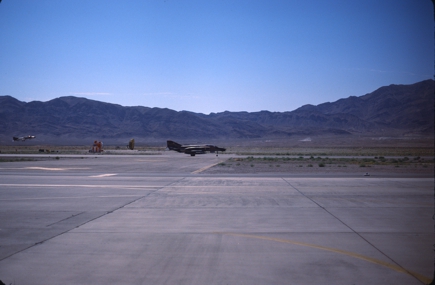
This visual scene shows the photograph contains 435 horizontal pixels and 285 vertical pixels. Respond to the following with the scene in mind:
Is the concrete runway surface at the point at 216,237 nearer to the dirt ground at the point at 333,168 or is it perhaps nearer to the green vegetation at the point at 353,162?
the dirt ground at the point at 333,168

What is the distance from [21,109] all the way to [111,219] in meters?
204

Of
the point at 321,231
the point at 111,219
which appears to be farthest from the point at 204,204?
the point at 321,231

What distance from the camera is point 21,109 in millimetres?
189625

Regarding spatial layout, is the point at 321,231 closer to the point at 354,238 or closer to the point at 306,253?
the point at 354,238

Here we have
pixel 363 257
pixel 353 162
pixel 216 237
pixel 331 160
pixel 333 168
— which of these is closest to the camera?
pixel 363 257

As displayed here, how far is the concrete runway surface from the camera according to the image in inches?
264

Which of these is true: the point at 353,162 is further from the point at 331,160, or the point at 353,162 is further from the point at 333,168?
the point at 333,168

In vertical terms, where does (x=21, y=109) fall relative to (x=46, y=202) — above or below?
above

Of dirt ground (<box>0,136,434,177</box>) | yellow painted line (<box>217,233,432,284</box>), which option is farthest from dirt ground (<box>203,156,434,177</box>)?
yellow painted line (<box>217,233,432,284</box>)

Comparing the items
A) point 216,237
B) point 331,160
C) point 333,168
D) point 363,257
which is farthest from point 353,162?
point 363,257

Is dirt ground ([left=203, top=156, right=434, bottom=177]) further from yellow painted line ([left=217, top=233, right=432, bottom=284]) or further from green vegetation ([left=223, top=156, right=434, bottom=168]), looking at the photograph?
yellow painted line ([left=217, top=233, right=432, bottom=284])

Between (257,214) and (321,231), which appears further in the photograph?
(257,214)

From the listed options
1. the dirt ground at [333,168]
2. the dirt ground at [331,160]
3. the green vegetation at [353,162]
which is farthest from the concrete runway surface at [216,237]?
the green vegetation at [353,162]

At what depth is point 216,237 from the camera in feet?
29.8
